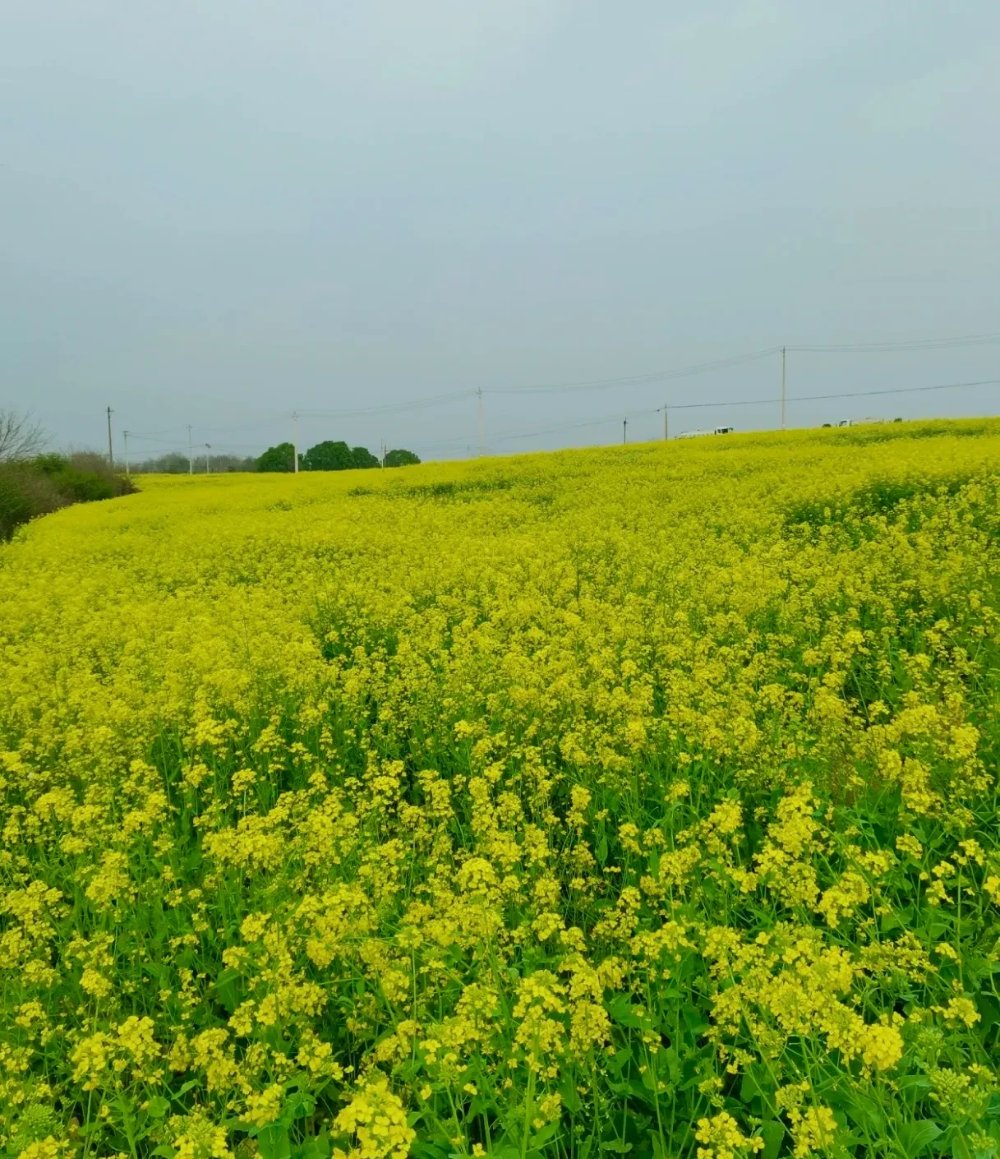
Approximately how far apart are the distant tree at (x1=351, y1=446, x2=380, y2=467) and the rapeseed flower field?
58210 millimetres

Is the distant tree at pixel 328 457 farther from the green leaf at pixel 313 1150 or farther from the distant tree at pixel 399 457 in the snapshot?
the green leaf at pixel 313 1150

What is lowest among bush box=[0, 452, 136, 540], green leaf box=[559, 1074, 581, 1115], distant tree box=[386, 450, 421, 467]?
green leaf box=[559, 1074, 581, 1115]

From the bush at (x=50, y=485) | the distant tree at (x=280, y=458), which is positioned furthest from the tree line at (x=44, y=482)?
the distant tree at (x=280, y=458)

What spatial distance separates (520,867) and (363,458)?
65.3 metres

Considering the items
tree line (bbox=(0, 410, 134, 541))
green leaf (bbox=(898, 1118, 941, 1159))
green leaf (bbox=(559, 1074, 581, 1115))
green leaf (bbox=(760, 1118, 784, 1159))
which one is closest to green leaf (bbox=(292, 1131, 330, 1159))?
green leaf (bbox=(559, 1074, 581, 1115))

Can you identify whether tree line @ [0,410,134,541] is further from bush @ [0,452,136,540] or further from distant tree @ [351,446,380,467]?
distant tree @ [351,446,380,467]

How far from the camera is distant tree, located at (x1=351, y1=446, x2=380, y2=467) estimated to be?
213 ft

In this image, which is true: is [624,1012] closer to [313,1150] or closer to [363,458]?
[313,1150]

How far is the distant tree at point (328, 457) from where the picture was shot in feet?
208

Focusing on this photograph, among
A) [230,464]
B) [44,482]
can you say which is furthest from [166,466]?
[44,482]

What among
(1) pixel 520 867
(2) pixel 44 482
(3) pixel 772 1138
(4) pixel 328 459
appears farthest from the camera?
(4) pixel 328 459

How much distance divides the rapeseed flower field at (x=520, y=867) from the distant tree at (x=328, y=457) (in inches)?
2244

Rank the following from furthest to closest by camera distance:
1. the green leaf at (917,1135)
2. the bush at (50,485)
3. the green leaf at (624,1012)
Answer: the bush at (50,485)
the green leaf at (624,1012)
the green leaf at (917,1135)

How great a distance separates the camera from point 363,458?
6600cm
